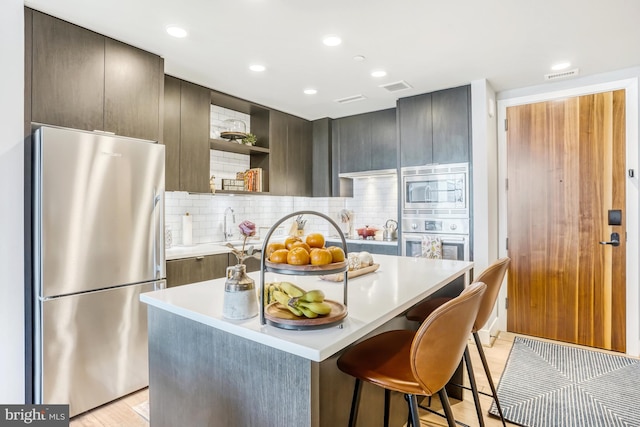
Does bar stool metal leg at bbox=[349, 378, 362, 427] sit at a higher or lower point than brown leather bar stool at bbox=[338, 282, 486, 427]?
lower

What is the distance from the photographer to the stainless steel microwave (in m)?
3.42

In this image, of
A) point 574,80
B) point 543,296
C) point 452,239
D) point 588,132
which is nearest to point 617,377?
point 543,296

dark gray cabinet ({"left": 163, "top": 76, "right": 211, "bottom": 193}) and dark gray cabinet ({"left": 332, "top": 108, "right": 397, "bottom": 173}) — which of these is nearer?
dark gray cabinet ({"left": 163, "top": 76, "right": 211, "bottom": 193})

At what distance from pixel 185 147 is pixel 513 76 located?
3.04 m

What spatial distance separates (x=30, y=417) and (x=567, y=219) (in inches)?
160

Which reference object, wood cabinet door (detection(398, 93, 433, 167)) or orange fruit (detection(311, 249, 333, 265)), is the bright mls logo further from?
wood cabinet door (detection(398, 93, 433, 167))

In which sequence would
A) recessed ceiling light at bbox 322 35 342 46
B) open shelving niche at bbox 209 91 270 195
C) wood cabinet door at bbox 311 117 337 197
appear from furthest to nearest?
wood cabinet door at bbox 311 117 337 197, open shelving niche at bbox 209 91 270 195, recessed ceiling light at bbox 322 35 342 46

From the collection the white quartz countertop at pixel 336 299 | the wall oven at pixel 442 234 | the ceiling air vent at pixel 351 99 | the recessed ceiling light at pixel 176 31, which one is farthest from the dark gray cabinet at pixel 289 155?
the white quartz countertop at pixel 336 299

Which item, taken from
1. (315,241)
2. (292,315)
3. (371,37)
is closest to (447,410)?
(292,315)

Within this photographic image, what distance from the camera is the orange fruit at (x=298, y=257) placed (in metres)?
1.14

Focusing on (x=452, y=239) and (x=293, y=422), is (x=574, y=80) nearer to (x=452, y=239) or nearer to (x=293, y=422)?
(x=452, y=239)

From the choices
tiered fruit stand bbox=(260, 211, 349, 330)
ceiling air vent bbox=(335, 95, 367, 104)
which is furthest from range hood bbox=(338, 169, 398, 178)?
tiered fruit stand bbox=(260, 211, 349, 330)

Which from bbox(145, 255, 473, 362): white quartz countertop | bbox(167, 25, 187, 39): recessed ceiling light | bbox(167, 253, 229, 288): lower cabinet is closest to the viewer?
bbox(145, 255, 473, 362): white quartz countertop

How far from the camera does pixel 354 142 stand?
14.9ft
